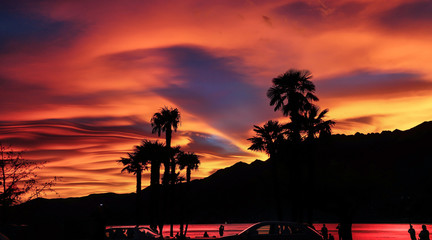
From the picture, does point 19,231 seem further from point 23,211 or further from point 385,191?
point 385,191

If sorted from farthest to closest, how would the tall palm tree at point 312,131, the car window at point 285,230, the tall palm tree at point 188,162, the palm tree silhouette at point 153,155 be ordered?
the tall palm tree at point 188,162
the palm tree silhouette at point 153,155
the tall palm tree at point 312,131
the car window at point 285,230

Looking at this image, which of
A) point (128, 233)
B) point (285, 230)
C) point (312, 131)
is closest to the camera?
point (285, 230)

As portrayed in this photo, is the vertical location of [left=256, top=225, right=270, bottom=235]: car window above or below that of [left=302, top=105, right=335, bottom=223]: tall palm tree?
below

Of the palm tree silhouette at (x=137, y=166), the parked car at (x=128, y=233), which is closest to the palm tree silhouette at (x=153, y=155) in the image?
the palm tree silhouette at (x=137, y=166)

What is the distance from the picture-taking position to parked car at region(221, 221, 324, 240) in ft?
68.1

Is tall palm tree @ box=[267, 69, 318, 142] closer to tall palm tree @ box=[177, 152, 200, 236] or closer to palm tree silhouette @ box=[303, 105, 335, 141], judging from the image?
palm tree silhouette @ box=[303, 105, 335, 141]

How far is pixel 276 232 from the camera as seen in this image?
824 inches

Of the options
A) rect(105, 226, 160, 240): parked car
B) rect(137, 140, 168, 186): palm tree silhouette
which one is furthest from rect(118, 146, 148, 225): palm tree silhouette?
rect(105, 226, 160, 240): parked car

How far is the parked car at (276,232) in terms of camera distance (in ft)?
68.1

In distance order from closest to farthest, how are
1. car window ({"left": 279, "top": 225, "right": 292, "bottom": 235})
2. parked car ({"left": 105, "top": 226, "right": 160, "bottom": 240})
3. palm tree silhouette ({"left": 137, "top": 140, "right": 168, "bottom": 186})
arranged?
car window ({"left": 279, "top": 225, "right": 292, "bottom": 235})
parked car ({"left": 105, "top": 226, "right": 160, "bottom": 240})
palm tree silhouette ({"left": 137, "top": 140, "right": 168, "bottom": 186})

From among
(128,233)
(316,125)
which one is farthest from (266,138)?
(128,233)

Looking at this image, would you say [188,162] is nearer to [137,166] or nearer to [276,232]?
[137,166]

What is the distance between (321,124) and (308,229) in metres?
32.4

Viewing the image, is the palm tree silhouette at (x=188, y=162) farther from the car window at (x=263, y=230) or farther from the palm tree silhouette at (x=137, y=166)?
the car window at (x=263, y=230)
